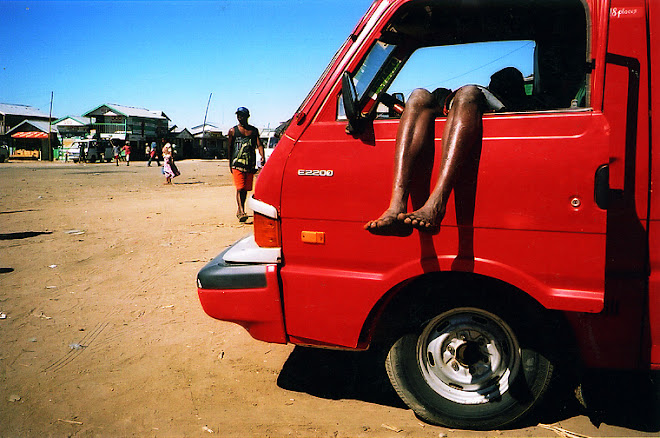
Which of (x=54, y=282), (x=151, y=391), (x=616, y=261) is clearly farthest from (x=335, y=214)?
(x=54, y=282)

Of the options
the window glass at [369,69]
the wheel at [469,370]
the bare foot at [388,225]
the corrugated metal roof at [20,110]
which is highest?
the corrugated metal roof at [20,110]

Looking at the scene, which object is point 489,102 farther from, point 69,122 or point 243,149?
point 69,122

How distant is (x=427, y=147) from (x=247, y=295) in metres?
1.26

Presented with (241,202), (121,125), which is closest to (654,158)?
(241,202)

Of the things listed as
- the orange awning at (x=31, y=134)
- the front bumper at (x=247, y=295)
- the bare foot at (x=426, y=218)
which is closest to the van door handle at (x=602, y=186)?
the bare foot at (x=426, y=218)

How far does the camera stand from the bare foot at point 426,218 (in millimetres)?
2158

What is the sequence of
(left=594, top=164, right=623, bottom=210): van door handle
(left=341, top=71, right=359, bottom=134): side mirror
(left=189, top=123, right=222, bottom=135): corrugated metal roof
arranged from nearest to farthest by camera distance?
(left=594, top=164, right=623, bottom=210): van door handle < (left=341, top=71, right=359, bottom=134): side mirror < (left=189, top=123, right=222, bottom=135): corrugated metal roof

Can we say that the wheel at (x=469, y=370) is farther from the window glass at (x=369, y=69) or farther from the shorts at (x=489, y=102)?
the window glass at (x=369, y=69)

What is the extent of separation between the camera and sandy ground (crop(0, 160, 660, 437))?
2705 millimetres

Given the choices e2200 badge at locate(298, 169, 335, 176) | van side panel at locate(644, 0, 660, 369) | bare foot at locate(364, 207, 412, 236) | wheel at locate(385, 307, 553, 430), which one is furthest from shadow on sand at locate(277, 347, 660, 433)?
e2200 badge at locate(298, 169, 335, 176)

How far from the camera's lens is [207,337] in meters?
3.92

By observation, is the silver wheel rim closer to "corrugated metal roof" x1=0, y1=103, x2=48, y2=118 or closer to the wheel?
the wheel

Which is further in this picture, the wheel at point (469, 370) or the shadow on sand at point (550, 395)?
the shadow on sand at point (550, 395)

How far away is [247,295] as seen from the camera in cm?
272
